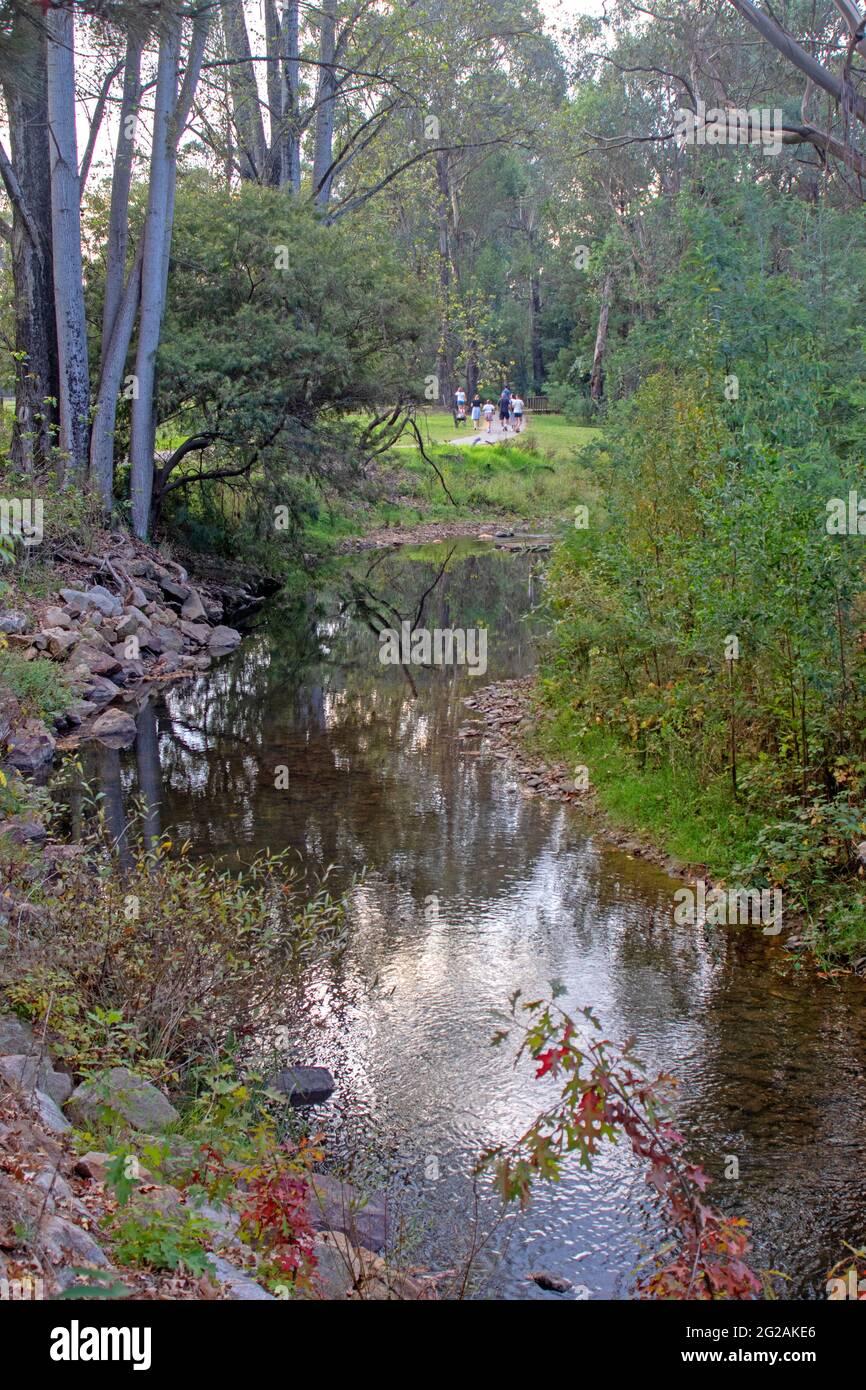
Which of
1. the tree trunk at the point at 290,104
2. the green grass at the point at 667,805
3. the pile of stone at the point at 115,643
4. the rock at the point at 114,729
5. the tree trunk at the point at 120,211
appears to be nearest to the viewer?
the green grass at the point at 667,805

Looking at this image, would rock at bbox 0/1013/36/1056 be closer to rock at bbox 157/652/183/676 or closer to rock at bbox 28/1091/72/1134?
rock at bbox 28/1091/72/1134

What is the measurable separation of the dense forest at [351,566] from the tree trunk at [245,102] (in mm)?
197

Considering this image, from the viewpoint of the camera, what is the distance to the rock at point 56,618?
15.3m

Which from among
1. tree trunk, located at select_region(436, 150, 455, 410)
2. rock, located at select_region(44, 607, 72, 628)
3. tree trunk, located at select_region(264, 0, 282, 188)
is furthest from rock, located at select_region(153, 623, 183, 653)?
tree trunk, located at select_region(436, 150, 455, 410)

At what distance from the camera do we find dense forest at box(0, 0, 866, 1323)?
5887 mm

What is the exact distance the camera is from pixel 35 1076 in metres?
4.65

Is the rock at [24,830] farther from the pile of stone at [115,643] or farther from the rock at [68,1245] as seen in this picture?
the rock at [68,1245]

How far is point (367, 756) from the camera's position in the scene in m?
12.9

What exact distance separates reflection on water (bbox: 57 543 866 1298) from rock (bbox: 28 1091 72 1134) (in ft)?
4.77

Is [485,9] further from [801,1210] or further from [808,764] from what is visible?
[801,1210]

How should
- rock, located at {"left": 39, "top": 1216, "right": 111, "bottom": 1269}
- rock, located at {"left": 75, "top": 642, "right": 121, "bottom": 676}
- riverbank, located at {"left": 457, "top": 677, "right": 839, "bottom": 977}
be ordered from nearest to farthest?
1. rock, located at {"left": 39, "top": 1216, "right": 111, "bottom": 1269}
2. riverbank, located at {"left": 457, "top": 677, "right": 839, "bottom": 977}
3. rock, located at {"left": 75, "top": 642, "right": 121, "bottom": 676}

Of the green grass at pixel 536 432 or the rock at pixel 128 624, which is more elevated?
the green grass at pixel 536 432

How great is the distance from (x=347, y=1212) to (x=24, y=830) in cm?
528

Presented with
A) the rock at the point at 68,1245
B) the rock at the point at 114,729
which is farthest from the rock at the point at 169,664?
the rock at the point at 68,1245
